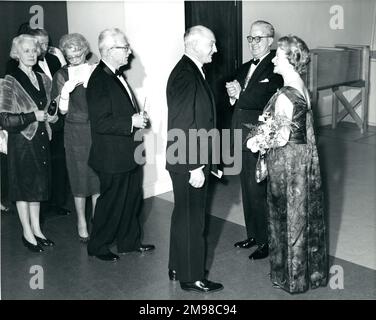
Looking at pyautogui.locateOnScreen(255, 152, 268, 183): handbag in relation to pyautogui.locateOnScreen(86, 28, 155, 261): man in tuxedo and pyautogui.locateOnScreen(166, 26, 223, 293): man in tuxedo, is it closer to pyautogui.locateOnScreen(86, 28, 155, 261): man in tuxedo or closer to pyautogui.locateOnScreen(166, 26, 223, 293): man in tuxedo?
pyautogui.locateOnScreen(166, 26, 223, 293): man in tuxedo

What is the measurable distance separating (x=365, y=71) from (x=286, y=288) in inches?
231

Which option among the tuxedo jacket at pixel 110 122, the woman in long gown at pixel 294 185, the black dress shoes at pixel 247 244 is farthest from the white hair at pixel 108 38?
the black dress shoes at pixel 247 244

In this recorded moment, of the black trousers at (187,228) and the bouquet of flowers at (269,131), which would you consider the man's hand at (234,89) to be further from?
the black trousers at (187,228)

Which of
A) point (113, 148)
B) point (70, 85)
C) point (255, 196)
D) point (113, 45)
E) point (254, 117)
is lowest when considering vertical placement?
point (255, 196)

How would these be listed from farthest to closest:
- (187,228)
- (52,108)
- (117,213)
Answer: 1. (52,108)
2. (117,213)
3. (187,228)

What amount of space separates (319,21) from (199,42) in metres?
5.78

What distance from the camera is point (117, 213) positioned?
179 inches

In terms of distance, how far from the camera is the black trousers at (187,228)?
12.6 feet

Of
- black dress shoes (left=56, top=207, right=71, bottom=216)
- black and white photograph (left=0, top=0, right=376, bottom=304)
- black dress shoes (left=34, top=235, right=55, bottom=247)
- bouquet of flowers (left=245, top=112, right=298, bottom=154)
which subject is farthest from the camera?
black dress shoes (left=56, top=207, right=71, bottom=216)

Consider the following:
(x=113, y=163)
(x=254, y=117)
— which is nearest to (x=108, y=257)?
(x=113, y=163)

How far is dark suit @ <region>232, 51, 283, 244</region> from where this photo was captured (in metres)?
4.43

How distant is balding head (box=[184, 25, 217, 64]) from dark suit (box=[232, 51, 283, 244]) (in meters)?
0.73

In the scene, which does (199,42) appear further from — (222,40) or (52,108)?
(222,40)

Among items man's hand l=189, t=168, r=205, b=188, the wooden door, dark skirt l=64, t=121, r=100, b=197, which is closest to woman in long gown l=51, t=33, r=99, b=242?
dark skirt l=64, t=121, r=100, b=197
